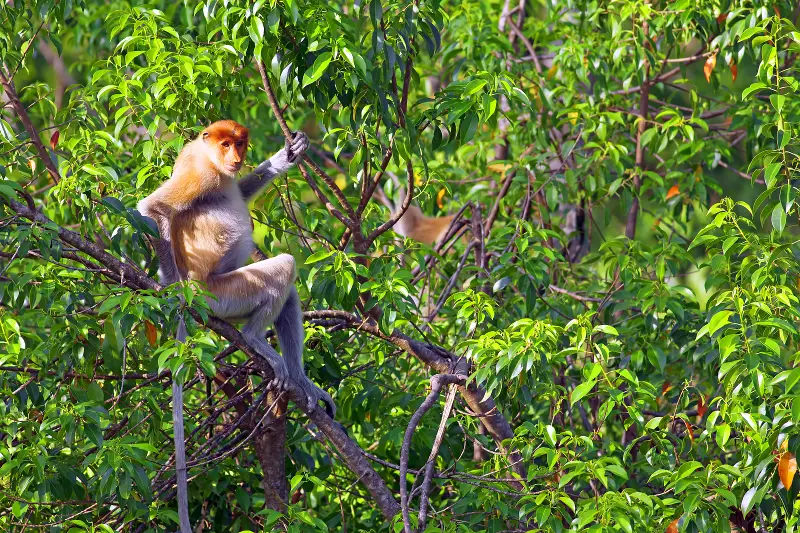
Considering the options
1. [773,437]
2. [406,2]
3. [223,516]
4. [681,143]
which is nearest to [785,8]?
[681,143]

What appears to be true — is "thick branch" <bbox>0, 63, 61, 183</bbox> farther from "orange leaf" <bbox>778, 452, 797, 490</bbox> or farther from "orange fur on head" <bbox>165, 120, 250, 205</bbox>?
"orange leaf" <bbox>778, 452, 797, 490</bbox>

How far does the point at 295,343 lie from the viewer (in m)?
3.79

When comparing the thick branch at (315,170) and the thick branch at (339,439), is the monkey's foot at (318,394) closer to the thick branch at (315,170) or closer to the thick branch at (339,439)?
the thick branch at (339,439)

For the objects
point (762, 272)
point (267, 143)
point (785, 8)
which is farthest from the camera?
point (267, 143)

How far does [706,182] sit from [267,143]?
2.24 m

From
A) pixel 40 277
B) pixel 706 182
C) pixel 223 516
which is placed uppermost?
pixel 40 277

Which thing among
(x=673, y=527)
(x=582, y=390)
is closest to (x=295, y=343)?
(x=582, y=390)

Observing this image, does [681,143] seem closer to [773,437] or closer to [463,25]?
[463,25]

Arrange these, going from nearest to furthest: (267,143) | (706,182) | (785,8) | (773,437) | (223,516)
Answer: (773,437)
(223,516)
(785,8)
(706,182)
(267,143)

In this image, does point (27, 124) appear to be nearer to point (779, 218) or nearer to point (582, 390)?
Answer: point (582, 390)

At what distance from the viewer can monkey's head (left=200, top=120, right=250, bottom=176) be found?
3.76 metres

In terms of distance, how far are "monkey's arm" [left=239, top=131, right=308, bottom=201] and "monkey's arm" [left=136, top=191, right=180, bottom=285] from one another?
44 cm

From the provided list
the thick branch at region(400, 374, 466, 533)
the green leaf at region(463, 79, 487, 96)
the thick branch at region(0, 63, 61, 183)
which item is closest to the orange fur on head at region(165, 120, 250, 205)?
the thick branch at region(0, 63, 61, 183)

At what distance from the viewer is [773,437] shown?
2682 mm
